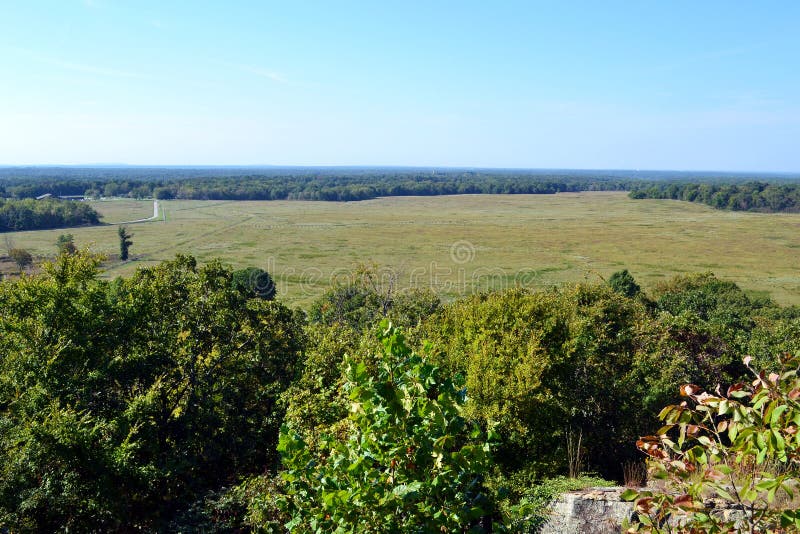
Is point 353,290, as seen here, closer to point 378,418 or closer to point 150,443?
point 150,443

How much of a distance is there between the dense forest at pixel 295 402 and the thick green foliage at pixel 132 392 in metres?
0.06

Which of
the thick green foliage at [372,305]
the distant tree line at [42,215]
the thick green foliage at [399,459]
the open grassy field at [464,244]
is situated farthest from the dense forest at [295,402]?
the distant tree line at [42,215]

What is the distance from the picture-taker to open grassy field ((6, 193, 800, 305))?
7488cm

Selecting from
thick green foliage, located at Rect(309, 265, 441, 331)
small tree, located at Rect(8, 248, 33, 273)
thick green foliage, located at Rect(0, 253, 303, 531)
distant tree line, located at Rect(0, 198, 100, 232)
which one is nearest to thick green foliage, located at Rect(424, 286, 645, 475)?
thick green foliage, located at Rect(309, 265, 441, 331)

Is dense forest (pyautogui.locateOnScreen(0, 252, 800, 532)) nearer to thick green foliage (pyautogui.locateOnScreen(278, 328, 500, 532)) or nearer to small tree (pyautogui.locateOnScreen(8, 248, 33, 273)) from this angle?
thick green foliage (pyautogui.locateOnScreen(278, 328, 500, 532))

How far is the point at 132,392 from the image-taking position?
17609 millimetres

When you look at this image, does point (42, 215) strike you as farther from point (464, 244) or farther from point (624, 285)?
point (624, 285)

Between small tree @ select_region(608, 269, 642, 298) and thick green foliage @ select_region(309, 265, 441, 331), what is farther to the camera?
small tree @ select_region(608, 269, 642, 298)

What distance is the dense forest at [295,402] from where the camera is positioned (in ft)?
18.2

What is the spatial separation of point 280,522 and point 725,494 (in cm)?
1019

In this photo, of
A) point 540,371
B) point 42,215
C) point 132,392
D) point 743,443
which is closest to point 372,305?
point 132,392

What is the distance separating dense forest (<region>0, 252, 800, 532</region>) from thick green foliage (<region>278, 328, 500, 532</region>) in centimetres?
2

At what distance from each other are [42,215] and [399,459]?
479 ft

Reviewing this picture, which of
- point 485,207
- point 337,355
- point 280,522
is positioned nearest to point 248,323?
point 337,355
